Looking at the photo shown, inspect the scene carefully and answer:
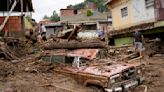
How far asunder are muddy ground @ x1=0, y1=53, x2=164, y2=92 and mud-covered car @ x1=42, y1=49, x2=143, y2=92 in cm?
36

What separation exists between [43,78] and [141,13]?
1248 centimetres

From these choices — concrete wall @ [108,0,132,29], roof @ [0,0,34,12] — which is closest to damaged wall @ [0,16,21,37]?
roof @ [0,0,34,12]

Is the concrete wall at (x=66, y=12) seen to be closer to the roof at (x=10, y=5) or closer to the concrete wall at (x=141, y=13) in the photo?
the roof at (x=10, y=5)

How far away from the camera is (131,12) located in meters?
27.3

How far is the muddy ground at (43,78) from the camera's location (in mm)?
13615

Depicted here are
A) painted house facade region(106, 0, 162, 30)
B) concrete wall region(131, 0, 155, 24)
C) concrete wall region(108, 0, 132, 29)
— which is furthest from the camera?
concrete wall region(108, 0, 132, 29)

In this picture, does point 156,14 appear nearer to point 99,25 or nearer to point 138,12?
point 138,12

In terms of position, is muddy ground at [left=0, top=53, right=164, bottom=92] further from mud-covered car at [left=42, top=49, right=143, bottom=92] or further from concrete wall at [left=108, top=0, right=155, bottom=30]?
concrete wall at [left=108, top=0, right=155, bottom=30]

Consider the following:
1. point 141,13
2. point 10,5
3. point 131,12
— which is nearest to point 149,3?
point 141,13

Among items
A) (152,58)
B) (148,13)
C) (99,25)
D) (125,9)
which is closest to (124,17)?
(125,9)

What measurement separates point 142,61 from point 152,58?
1350mm

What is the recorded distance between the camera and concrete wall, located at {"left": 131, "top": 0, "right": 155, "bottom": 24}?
2405 cm

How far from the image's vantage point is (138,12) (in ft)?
85.9

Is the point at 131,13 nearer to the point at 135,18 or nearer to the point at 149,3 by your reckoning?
the point at 135,18
